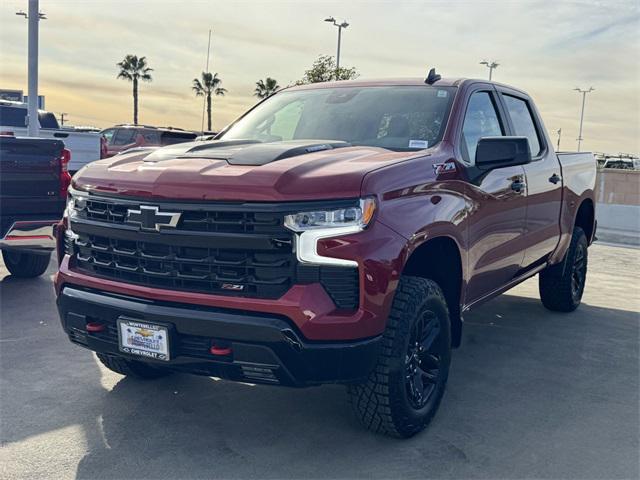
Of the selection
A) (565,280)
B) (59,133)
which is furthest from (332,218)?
(59,133)

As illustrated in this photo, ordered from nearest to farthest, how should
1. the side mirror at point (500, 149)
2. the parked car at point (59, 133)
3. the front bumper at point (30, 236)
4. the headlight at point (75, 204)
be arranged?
the headlight at point (75, 204), the side mirror at point (500, 149), the front bumper at point (30, 236), the parked car at point (59, 133)

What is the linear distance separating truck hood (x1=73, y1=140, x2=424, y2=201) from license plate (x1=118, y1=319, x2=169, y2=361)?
0.59m

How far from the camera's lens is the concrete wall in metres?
13.5

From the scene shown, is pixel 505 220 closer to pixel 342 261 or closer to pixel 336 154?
pixel 336 154

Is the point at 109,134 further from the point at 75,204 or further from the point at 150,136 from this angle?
the point at 75,204

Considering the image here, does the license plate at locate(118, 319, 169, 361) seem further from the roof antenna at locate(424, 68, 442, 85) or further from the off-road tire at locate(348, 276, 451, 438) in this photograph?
the roof antenna at locate(424, 68, 442, 85)

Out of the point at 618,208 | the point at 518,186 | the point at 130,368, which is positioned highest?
the point at 518,186

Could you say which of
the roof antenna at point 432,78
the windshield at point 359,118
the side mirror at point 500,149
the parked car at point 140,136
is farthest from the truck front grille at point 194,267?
the parked car at point 140,136

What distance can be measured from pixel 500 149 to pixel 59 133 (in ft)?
24.4

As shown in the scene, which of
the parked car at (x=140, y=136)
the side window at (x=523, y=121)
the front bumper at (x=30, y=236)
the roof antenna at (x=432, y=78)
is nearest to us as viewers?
the roof antenna at (x=432, y=78)

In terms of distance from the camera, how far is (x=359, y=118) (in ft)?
13.9

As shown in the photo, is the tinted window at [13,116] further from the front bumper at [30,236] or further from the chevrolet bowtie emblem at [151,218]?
the chevrolet bowtie emblem at [151,218]

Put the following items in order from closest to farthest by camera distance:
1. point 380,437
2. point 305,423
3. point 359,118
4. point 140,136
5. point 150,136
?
point 380,437, point 305,423, point 359,118, point 150,136, point 140,136

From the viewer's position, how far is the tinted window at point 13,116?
1474 cm
